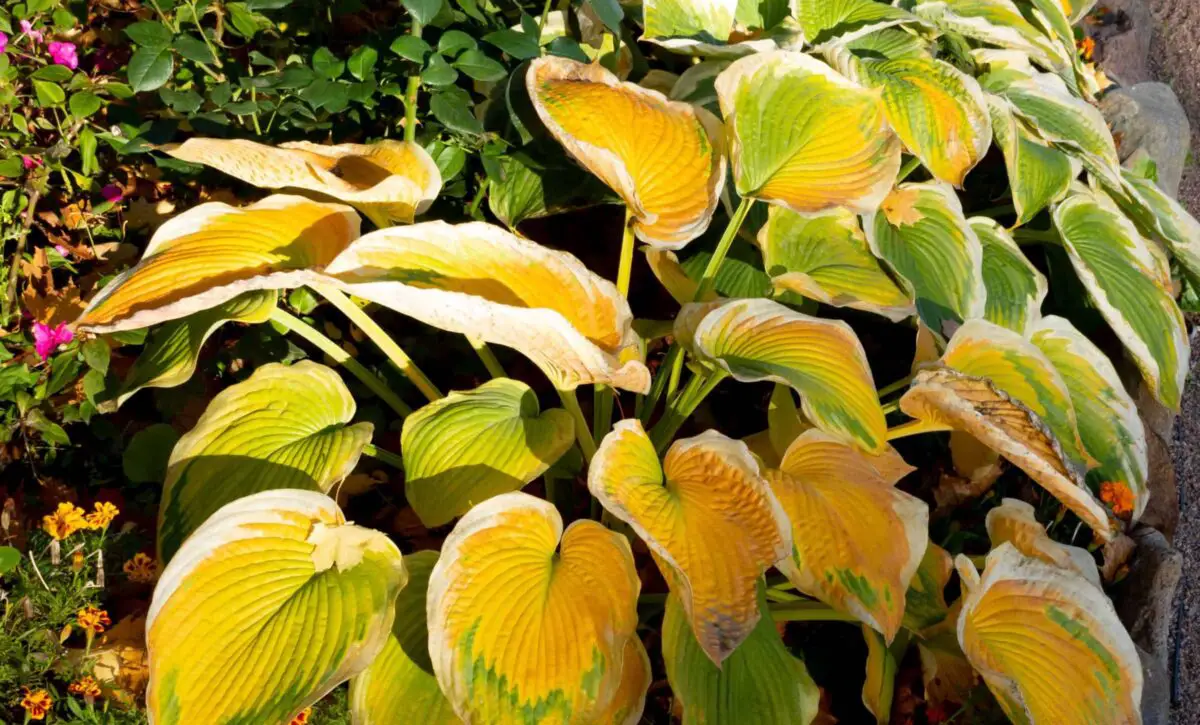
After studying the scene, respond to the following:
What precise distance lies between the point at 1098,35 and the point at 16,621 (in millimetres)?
3511

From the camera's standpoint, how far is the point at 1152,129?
106 inches

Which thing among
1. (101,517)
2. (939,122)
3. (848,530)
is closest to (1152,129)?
(939,122)

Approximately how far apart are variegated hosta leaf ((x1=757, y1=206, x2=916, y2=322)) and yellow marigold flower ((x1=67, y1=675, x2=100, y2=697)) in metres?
1.19

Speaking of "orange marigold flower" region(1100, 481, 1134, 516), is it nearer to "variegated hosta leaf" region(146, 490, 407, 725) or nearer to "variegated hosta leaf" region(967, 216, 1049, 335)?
"variegated hosta leaf" region(967, 216, 1049, 335)

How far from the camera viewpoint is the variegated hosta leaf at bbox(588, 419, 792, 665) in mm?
1229

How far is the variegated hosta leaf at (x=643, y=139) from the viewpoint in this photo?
1519mm

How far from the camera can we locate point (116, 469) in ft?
5.98

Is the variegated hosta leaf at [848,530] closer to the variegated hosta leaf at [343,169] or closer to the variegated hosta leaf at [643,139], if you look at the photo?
the variegated hosta leaf at [643,139]

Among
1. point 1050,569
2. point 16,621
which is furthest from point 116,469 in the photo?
point 1050,569

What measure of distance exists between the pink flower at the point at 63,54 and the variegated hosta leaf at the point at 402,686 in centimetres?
128

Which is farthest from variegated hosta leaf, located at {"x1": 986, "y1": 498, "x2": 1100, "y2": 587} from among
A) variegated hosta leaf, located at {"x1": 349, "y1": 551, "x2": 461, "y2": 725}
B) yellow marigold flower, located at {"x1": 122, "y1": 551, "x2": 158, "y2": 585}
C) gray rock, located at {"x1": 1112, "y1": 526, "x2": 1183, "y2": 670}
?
yellow marigold flower, located at {"x1": 122, "y1": 551, "x2": 158, "y2": 585}

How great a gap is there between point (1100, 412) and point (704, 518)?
3.15ft

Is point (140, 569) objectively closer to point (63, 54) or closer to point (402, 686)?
point (402, 686)

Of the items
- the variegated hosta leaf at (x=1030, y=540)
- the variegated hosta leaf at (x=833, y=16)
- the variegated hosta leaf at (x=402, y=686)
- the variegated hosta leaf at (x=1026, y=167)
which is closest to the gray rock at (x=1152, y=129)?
the variegated hosta leaf at (x=1026, y=167)
